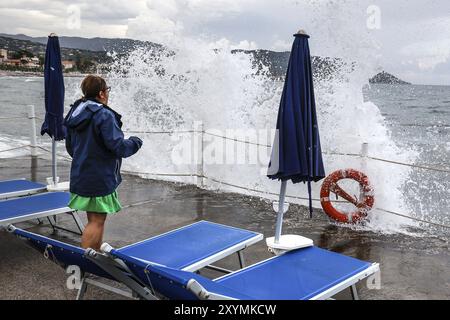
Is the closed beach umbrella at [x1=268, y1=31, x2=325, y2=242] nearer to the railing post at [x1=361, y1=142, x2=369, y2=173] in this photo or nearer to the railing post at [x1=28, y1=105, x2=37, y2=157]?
the railing post at [x1=361, y1=142, x2=369, y2=173]

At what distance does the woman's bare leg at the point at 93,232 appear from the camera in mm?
3873

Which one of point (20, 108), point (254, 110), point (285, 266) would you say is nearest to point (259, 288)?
point (285, 266)

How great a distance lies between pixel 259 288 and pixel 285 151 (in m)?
1.18

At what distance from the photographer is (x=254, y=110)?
40.7 ft

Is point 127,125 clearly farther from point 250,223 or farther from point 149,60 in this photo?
point 250,223

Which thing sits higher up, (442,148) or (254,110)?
(254,110)

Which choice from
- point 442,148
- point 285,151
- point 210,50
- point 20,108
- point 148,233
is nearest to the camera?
point 285,151

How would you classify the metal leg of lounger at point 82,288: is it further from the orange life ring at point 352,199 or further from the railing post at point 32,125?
the railing post at point 32,125

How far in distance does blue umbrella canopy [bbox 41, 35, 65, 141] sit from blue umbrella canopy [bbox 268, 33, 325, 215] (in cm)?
324

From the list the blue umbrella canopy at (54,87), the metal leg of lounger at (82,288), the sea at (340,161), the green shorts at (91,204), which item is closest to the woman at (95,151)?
the green shorts at (91,204)

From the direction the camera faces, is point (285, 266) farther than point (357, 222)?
No

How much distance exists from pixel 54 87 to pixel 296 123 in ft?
11.4

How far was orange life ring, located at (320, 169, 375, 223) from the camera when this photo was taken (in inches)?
235

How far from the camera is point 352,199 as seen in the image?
243 inches
